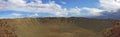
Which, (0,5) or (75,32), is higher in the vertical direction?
(0,5)

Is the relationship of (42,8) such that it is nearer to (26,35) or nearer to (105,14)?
(26,35)

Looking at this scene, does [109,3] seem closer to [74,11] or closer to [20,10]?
[74,11]

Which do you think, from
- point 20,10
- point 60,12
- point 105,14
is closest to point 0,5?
point 20,10
